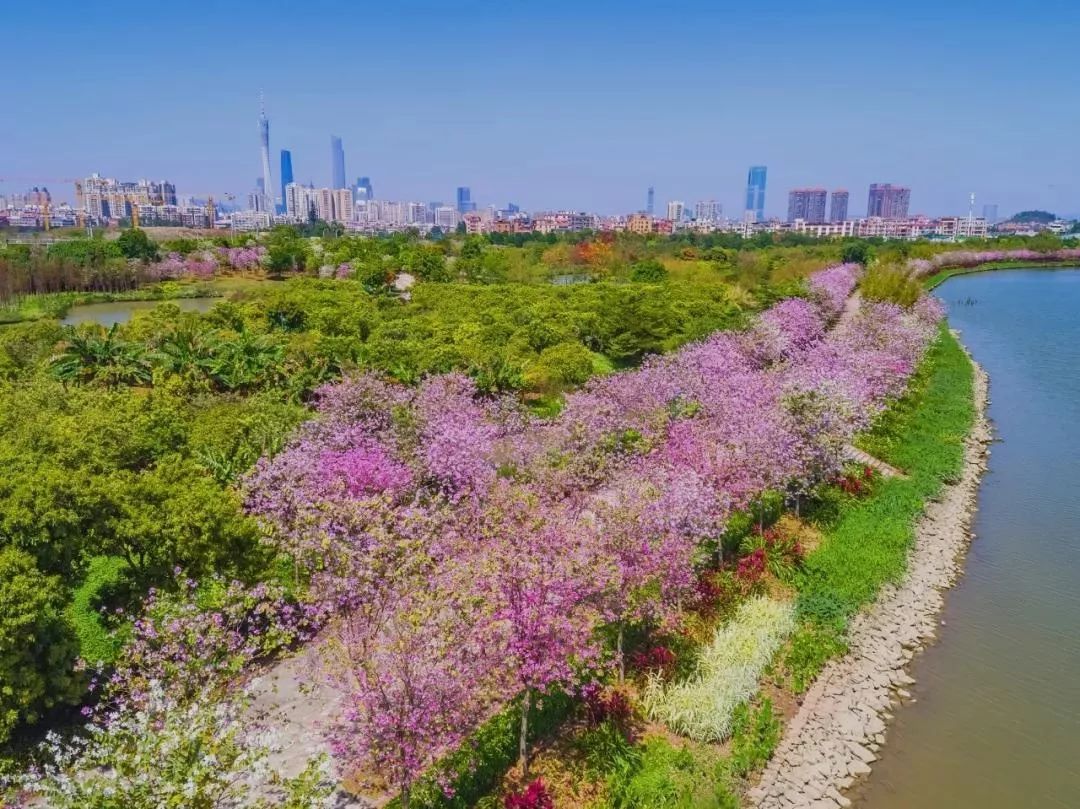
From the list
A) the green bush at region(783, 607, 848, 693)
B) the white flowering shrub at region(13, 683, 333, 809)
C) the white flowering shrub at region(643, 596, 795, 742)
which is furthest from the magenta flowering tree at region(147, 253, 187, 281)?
→ the white flowering shrub at region(13, 683, 333, 809)

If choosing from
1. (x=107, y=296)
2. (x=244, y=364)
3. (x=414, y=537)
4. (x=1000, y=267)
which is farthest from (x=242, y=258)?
(x=1000, y=267)

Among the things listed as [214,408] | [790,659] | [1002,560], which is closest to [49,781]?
[790,659]

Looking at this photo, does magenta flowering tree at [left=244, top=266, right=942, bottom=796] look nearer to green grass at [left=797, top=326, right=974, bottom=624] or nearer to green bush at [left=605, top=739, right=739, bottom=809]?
green bush at [left=605, top=739, right=739, bottom=809]

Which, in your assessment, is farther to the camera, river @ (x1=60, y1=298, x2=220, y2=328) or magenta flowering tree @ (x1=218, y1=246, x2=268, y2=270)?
magenta flowering tree @ (x1=218, y1=246, x2=268, y2=270)

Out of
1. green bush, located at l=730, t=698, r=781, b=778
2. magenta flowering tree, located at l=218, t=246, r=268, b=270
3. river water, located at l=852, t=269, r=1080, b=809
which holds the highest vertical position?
magenta flowering tree, located at l=218, t=246, r=268, b=270

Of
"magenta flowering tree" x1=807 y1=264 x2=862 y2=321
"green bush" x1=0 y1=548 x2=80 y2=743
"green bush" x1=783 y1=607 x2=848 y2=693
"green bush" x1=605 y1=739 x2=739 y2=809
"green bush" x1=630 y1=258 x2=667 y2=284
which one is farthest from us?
"green bush" x1=630 y1=258 x2=667 y2=284

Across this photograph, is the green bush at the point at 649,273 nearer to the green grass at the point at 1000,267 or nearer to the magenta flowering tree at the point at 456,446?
the green grass at the point at 1000,267

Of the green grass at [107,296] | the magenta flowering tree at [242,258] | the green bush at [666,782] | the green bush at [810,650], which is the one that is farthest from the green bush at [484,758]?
the magenta flowering tree at [242,258]

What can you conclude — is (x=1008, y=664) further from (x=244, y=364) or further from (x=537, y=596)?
(x=244, y=364)
